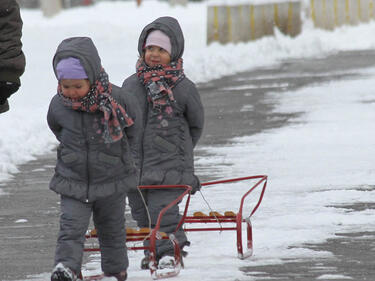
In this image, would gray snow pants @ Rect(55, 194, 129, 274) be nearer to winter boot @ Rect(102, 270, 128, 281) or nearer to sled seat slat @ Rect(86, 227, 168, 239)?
winter boot @ Rect(102, 270, 128, 281)

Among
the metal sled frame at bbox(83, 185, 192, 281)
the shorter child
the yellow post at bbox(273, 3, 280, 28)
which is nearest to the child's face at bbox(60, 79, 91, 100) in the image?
the shorter child

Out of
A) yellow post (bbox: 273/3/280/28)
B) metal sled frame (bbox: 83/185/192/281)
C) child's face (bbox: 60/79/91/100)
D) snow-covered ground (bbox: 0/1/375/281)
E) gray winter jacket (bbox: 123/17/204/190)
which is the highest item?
child's face (bbox: 60/79/91/100)

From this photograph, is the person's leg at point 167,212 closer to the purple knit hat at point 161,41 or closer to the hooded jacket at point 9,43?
the purple knit hat at point 161,41

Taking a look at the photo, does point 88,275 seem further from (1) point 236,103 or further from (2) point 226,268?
(1) point 236,103

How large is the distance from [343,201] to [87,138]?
121 inches

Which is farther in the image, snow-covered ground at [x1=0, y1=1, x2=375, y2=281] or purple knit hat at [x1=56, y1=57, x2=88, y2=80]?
snow-covered ground at [x1=0, y1=1, x2=375, y2=281]

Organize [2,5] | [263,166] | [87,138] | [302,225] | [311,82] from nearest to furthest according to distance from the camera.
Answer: [87,138]
[2,5]
[302,225]
[263,166]
[311,82]

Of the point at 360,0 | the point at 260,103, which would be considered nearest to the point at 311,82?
the point at 260,103

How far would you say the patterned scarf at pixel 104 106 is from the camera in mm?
6145

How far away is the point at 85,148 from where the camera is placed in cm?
622

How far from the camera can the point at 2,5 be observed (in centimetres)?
669

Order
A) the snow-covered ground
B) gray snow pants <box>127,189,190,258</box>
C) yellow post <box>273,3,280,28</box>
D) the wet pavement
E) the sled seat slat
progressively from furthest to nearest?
yellow post <box>273,3,280,28</box> < the snow-covered ground < gray snow pants <box>127,189,190,258</box> < the wet pavement < the sled seat slat

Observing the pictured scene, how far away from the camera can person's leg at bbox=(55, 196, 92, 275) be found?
20.1 feet

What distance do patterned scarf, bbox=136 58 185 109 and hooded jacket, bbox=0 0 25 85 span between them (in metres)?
0.76
